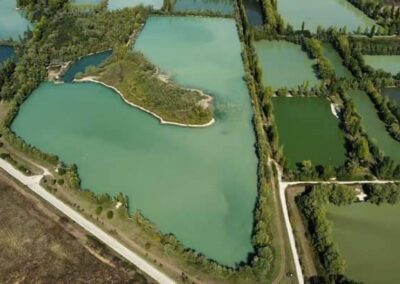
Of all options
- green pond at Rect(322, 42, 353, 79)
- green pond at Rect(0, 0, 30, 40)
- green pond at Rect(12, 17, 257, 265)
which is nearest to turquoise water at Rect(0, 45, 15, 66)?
green pond at Rect(0, 0, 30, 40)

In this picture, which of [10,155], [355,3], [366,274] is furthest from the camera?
[355,3]

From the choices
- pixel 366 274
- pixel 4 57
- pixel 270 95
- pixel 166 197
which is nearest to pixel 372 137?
pixel 270 95

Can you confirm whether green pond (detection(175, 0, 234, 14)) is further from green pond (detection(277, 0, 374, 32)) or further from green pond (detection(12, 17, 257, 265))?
green pond (detection(12, 17, 257, 265))

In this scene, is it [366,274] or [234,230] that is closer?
[366,274]

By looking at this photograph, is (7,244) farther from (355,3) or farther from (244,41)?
(355,3)

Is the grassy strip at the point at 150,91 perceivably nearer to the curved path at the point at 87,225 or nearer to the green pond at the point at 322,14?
the curved path at the point at 87,225

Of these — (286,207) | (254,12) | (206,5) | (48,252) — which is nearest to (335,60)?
(254,12)

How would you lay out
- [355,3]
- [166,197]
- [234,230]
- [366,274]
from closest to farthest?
[366,274] → [234,230] → [166,197] → [355,3]
